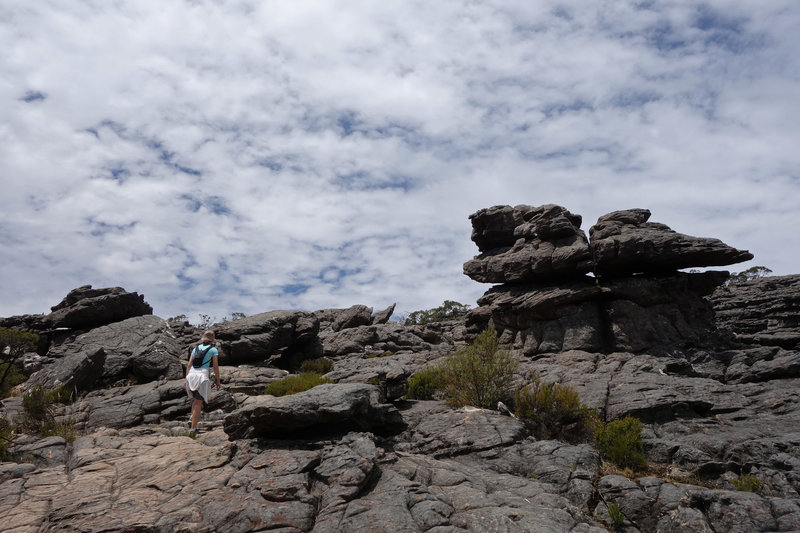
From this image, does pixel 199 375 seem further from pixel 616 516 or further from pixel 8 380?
pixel 8 380

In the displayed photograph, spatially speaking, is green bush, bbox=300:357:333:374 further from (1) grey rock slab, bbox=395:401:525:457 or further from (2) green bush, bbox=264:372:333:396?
(1) grey rock slab, bbox=395:401:525:457

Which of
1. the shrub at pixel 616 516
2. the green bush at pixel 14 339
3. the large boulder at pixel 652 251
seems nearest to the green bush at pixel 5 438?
the green bush at pixel 14 339

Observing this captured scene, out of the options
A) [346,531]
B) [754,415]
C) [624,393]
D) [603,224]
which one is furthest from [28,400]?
[603,224]

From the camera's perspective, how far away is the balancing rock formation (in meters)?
27.4

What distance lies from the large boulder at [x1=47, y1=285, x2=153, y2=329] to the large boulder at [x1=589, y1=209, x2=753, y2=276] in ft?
111

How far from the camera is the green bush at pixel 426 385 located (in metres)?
19.1

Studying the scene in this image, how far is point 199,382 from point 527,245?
25402 mm

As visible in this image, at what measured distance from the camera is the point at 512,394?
17.1 metres

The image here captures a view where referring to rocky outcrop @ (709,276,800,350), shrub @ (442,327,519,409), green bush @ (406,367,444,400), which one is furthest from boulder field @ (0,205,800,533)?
rocky outcrop @ (709,276,800,350)

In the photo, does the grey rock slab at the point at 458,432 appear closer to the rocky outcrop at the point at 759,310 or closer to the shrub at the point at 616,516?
the shrub at the point at 616,516

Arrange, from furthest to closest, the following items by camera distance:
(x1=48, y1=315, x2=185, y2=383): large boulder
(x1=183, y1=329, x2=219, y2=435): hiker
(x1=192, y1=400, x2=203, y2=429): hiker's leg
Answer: (x1=48, y1=315, x2=185, y2=383): large boulder < (x1=183, y1=329, x2=219, y2=435): hiker < (x1=192, y1=400, x2=203, y2=429): hiker's leg

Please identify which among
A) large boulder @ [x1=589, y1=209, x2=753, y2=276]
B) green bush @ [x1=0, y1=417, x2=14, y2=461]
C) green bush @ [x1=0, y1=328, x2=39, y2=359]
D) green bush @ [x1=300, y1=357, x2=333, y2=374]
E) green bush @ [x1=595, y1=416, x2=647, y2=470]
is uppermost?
large boulder @ [x1=589, y1=209, x2=753, y2=276]

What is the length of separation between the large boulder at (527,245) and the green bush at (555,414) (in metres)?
16.5

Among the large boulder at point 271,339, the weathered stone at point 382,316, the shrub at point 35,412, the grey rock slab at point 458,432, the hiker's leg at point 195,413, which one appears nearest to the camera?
the grey rock slab at point 458,432
